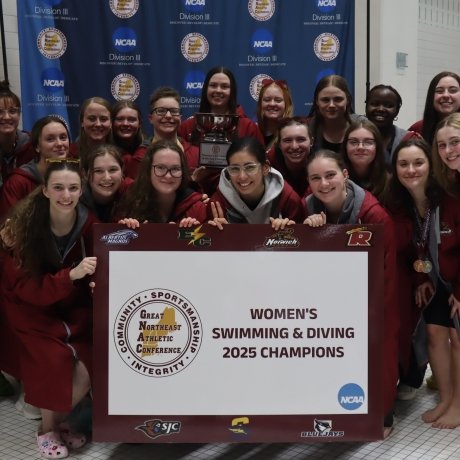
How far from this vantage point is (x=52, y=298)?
266cm

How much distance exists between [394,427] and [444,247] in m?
0.92

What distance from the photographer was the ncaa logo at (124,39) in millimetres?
5191

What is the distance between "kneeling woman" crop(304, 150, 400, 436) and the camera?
273 cm

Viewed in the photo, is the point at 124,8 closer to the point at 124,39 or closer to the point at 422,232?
the point at 124,39

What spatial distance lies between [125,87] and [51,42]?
0.69 metres

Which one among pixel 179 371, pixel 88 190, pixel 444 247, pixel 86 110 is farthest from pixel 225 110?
pixel 179 371

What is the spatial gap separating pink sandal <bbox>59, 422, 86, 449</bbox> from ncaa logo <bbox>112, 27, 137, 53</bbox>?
342 centimetres

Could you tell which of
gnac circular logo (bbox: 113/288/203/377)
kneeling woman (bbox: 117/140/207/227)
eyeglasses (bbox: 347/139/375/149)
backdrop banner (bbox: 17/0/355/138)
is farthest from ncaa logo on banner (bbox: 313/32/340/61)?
gnac circular logo (bbox: 113/288/203/377)

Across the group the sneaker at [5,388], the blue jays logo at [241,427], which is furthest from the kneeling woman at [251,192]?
the sneaker at [5,388]

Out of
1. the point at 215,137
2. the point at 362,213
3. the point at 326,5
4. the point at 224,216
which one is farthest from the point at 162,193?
the point at 326,5

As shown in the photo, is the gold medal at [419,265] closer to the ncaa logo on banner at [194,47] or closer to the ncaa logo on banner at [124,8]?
the ncaa logo on banner at [194,47]

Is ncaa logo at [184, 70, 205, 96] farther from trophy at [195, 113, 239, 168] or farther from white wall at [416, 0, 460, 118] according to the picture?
white wall at [416, 0, 460, 118]

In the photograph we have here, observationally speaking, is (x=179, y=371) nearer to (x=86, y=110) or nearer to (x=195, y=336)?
(x=195, y=336)

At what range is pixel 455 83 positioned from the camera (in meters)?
3.79
